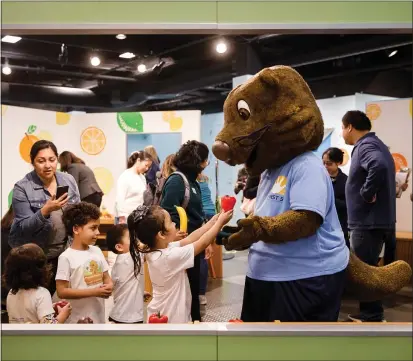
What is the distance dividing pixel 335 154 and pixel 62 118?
1180 mm

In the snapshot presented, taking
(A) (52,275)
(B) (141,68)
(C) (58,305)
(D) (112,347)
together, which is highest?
(B) (141,68)

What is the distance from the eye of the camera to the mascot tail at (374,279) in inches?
84.4

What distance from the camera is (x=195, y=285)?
2348 mm

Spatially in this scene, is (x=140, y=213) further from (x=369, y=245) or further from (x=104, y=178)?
(x=369, y=245)

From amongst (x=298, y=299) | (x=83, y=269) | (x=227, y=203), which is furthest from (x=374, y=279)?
(x=83, y=269)

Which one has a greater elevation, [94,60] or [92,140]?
[94,60]

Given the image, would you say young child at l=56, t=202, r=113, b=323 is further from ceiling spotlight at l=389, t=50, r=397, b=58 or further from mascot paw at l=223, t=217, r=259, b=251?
ceiling spotlight at l=389, t=50, r=397, b=58

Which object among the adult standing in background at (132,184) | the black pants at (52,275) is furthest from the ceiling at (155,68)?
the black pants at (52,275)

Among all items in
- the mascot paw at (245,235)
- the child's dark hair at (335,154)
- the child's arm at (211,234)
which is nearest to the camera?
the mascot paw at (245,235)

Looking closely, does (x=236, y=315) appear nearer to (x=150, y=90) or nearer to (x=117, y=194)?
(x=117, y=194)

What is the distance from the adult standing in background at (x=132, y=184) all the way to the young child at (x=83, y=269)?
0.12 metres

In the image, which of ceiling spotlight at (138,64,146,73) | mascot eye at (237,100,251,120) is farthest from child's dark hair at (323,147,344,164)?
ceiling spotlight at (138,64,146,73)

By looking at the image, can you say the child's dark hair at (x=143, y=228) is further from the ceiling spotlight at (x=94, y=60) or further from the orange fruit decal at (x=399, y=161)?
the orange fruit decal at (x=399, y=161)

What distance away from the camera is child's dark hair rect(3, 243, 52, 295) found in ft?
7.25
